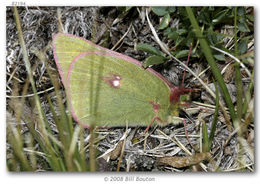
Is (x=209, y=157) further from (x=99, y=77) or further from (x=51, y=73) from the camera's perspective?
(x=51, y=73)

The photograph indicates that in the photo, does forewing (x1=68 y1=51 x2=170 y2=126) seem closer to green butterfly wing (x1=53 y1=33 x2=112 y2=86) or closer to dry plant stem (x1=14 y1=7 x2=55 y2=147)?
green butterfly wing (x1=53 y1=33 x2=112 y2=86)

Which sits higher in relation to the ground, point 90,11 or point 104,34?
point 90,11

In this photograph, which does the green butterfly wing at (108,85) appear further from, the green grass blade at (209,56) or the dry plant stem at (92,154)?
the green grass blade at (209,56)

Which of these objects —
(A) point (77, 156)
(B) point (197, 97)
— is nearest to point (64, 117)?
(A) point (77, 156)

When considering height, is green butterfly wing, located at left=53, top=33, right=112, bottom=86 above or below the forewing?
above

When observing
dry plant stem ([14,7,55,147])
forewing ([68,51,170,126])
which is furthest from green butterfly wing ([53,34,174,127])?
dry plant stem ([14,7,55,147])
